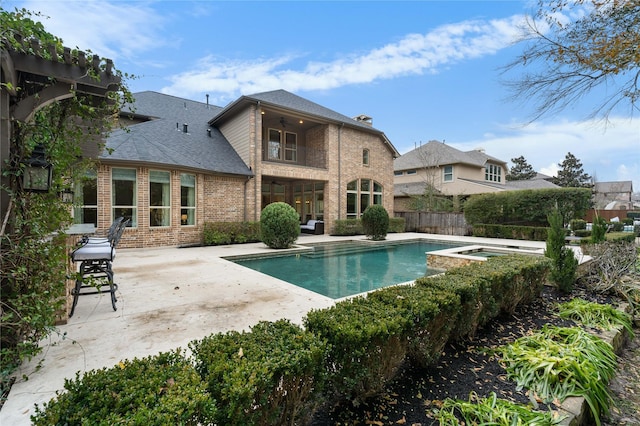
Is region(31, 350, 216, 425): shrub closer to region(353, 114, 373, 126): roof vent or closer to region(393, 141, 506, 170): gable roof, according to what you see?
region(353, 114, 373, 126): roof vent

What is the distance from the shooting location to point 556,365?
8.80 feet

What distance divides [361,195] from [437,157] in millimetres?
11584

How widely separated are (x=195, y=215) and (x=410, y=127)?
22926mm

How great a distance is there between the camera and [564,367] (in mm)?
2629

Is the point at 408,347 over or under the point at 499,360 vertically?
over

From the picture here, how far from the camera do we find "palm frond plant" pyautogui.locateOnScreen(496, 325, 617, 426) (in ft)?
8.07

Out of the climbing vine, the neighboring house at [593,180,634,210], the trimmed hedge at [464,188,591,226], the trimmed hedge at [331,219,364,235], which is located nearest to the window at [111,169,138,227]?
the climbing vine

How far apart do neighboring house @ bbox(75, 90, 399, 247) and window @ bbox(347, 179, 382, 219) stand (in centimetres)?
6

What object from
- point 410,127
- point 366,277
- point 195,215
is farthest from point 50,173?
point 410,127

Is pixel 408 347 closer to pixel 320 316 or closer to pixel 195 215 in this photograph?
pixel 320 316

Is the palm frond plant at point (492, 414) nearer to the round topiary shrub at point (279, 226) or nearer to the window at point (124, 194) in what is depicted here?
the round topiary shrub at point (279, 226)

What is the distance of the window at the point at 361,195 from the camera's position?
17.4 meters

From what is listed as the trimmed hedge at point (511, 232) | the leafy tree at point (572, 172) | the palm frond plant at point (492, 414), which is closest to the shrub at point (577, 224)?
the trimmed hedge at point (511, 232)

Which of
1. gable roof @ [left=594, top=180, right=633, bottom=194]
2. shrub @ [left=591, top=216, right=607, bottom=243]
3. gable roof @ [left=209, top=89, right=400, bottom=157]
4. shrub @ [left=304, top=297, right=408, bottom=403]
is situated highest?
gable roof @ [left=209, top=89, right=400, bottom=157]
